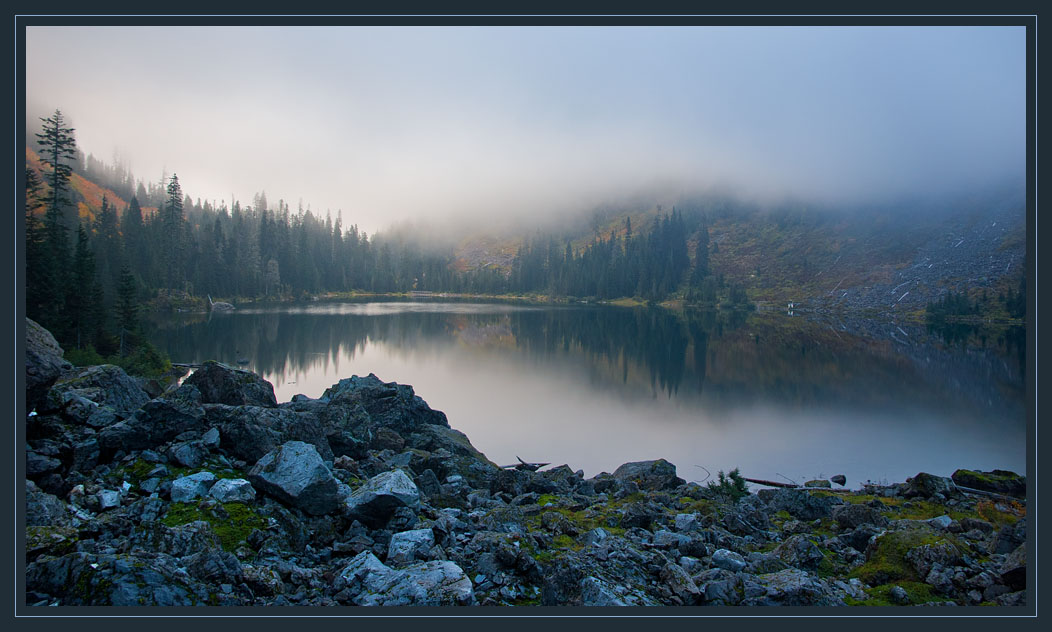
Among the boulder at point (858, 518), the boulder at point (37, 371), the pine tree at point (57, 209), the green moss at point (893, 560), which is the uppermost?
the pine tree at point (57, 209)

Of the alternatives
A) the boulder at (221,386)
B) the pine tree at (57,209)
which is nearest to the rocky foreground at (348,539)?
the boulder at (221,386)

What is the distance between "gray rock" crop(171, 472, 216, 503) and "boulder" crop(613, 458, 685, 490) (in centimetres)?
882

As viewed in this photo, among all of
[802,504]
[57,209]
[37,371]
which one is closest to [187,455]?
[37,371]

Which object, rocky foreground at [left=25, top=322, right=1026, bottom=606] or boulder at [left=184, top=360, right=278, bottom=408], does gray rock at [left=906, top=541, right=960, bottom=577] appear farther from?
boulder at [left=184, top=360, right=278, bottom=408]

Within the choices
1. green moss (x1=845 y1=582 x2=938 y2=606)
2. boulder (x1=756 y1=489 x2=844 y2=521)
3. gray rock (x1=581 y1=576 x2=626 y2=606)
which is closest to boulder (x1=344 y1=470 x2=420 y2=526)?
gray rock (x1=581 y1=576 x2=626 y2=606)

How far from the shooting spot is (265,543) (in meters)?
4.47

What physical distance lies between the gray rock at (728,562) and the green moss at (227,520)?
4.71 metres

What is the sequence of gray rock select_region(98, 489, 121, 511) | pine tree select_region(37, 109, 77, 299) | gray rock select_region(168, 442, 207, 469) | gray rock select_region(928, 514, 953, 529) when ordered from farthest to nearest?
pine tree select_region(37, 109, 77, 299)
gray rock select_region(928, 514, 953, 529)
gray rock select_region(168, 442, 207, 469)
gray rock select_region(98, 489, 121, 511)

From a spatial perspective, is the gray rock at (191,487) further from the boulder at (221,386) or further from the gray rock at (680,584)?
the gray rock at (680,584)

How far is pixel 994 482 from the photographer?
12.0 meters

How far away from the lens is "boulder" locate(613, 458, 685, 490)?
11.7m

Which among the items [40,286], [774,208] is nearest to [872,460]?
[40,286]

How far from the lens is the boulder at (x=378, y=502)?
525cm

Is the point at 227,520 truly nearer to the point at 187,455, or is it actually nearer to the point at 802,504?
the point at 187,455
